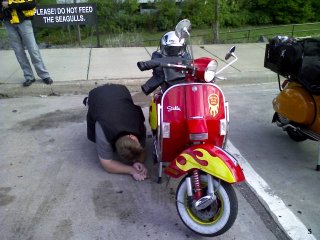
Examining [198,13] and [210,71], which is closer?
[210,71]

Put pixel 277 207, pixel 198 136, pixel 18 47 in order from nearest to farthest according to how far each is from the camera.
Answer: pixel 198 136, pixel 277 207, pixel 18 47

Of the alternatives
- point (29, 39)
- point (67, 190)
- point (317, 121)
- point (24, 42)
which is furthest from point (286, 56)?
point (24, 42)

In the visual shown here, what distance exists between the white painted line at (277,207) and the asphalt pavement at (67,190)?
27mm

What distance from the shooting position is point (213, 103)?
3090 mm

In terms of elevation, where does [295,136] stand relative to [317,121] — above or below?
below

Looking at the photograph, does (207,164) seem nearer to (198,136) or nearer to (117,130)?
(198,136)

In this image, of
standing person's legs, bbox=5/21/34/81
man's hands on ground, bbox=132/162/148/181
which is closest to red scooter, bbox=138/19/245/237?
man's hands on ground, bbox=132/162/148/181

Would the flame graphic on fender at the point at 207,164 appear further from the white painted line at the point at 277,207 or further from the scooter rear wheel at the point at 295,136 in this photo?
the scooter rear wheel at the point at 295,136

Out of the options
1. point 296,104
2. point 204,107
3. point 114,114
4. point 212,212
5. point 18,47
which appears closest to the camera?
point 212,212

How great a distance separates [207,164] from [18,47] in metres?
4.19

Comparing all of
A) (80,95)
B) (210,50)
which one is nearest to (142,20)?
(210,50)

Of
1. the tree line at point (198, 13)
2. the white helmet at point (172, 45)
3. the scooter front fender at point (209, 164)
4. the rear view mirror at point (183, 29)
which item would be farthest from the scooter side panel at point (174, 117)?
the tree line at point (198, 13)

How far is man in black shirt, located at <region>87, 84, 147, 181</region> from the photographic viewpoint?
3387 mm

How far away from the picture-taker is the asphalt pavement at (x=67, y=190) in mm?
2898
